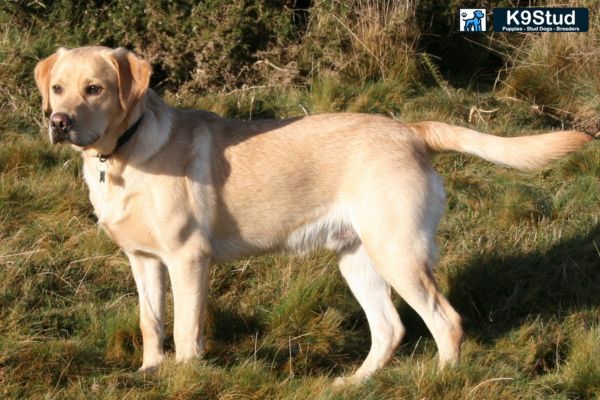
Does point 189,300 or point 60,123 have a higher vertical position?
point 60,123

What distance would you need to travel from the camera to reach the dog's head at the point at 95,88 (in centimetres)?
413

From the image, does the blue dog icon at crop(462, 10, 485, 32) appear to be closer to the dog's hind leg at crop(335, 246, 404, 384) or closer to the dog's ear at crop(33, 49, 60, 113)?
the dog's hind leg at crop(335, 246, 404, 384)

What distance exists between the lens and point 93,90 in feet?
13.8

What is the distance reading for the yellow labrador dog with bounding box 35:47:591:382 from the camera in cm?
430

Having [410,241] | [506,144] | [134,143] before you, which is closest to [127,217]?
[134,143]

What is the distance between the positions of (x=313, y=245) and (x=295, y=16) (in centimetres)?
389

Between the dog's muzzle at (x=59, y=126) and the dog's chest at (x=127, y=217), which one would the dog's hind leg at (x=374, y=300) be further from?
the dog's muzzle at (x=59, y=126)

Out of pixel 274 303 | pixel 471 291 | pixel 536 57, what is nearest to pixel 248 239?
pixel 274 303

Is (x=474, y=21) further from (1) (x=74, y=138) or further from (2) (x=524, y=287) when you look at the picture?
(1) (x=74, y=138)

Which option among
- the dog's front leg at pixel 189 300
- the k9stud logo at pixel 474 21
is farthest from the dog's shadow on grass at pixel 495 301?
the k9stud logo at pixel 474 21

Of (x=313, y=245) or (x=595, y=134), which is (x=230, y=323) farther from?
(x=595, y=134)

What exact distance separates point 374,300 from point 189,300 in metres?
1.11

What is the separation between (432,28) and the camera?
8180 millimetres

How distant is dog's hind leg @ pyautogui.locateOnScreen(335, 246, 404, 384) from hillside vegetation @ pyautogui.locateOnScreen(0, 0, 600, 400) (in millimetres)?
145
